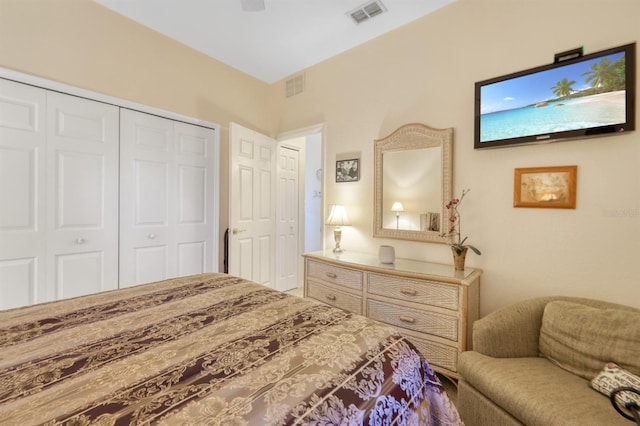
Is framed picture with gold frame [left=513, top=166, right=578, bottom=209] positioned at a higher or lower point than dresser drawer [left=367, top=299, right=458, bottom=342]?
higher

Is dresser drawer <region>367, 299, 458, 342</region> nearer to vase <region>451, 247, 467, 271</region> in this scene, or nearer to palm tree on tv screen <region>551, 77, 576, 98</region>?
vase <region>451, 247, 467, 271</region>

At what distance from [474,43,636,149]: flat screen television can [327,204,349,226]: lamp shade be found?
1.32 metres

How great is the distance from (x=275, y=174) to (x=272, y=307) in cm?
256

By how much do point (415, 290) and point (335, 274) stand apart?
729 millimetres

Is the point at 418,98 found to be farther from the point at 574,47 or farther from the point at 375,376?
the point at 375,376

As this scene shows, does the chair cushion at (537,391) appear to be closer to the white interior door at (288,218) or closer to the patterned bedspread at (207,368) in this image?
the patterned bedspread at (207,368)

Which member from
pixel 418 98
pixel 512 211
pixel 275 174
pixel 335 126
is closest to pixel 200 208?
pixel 275 174

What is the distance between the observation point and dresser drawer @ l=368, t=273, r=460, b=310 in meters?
1.81

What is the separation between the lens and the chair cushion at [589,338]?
1.23 metres

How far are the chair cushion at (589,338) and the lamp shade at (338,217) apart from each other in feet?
5.66

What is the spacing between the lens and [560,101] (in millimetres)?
1740

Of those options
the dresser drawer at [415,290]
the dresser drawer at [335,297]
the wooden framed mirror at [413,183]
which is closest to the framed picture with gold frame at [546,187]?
the wooden framed mirror at [413,183]

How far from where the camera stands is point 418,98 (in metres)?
2.41

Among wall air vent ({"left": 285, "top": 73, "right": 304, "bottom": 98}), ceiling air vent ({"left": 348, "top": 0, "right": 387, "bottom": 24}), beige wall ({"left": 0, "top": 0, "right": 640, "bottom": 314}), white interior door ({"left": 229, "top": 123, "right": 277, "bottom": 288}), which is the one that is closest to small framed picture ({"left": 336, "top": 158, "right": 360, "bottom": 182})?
beige wall ({"left": 0, "top": 0, "right": 640, "bottom": 314})
